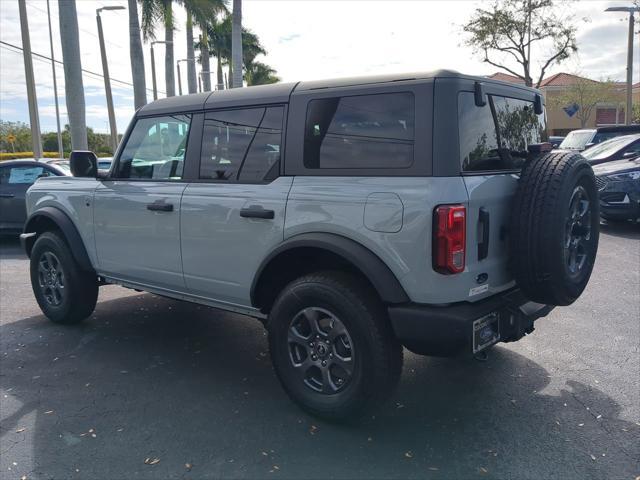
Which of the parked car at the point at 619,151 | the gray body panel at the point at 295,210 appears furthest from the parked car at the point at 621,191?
the gray body panel at the point at 295,210

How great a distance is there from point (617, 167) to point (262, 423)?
9.11 metres

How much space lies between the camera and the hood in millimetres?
9777

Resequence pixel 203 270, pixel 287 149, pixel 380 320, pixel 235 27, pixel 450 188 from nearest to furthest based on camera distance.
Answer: pixel 450 188 → pixel 380 320 → pixel 287 149 → pixel 203 270 → pixel 235 27

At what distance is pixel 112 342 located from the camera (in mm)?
4891

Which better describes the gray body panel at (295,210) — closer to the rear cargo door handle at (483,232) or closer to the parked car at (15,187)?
the rear cargo door handle at (483,232)

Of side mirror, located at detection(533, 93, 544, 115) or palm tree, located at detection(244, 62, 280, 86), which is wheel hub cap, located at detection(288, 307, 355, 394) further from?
palm tree, located at detection(244, 62, 280, 86)

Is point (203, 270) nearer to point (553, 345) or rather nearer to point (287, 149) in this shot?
point (287, 149)

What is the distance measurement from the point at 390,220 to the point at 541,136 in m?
1.72

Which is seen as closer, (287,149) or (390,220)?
(390,220)

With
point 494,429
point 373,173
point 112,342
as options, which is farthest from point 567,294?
point 112,342

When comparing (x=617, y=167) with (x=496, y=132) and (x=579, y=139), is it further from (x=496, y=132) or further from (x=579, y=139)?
(x=496, y=132)

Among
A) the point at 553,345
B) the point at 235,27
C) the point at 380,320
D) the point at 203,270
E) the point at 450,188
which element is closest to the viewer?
the point at 450,188

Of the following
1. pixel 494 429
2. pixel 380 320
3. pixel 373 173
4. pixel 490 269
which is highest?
pixel 373 173

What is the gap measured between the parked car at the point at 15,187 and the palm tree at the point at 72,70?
16.4 feet
